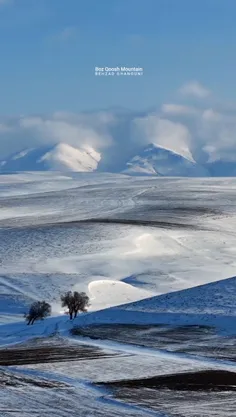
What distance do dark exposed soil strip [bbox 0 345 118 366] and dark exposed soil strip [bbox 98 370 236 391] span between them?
7.15m

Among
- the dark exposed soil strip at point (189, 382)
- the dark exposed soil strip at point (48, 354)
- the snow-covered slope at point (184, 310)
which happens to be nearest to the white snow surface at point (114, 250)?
the snow-covered slope at point (184, 310)

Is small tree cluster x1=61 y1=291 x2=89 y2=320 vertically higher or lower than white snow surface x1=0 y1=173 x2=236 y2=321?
lower

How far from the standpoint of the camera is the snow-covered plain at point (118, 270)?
4247cm

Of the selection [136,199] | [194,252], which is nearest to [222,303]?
[194,252]

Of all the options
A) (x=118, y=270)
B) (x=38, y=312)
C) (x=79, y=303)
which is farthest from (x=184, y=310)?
(x=118, y=270)

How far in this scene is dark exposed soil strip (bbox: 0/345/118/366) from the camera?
4447 centimetres

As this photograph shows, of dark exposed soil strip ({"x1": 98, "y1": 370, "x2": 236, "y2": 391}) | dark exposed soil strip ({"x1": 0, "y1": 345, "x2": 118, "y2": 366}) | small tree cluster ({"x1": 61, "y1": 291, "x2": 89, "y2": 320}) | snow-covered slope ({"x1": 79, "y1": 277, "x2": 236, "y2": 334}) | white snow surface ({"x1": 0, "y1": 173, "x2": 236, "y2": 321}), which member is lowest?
dark exposed soil strip ({"x1": 98, "y1": 370, "x2": 236, "y2": 391})

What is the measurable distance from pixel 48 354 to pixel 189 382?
11317 mm

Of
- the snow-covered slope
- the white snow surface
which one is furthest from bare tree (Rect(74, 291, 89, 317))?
the snow-covered slope

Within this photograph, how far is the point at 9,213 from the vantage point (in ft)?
511

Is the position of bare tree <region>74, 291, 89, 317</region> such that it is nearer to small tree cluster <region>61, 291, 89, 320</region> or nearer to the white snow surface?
small tree cluster <region>61, 291, 89, 320</region>

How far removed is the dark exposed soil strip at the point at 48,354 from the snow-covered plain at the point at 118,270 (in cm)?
143

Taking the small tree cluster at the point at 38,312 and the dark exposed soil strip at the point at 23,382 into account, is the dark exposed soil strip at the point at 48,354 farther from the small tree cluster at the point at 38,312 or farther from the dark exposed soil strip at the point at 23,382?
the small tree cluster at the point at 38,312

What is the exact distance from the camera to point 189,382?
1481 inches
